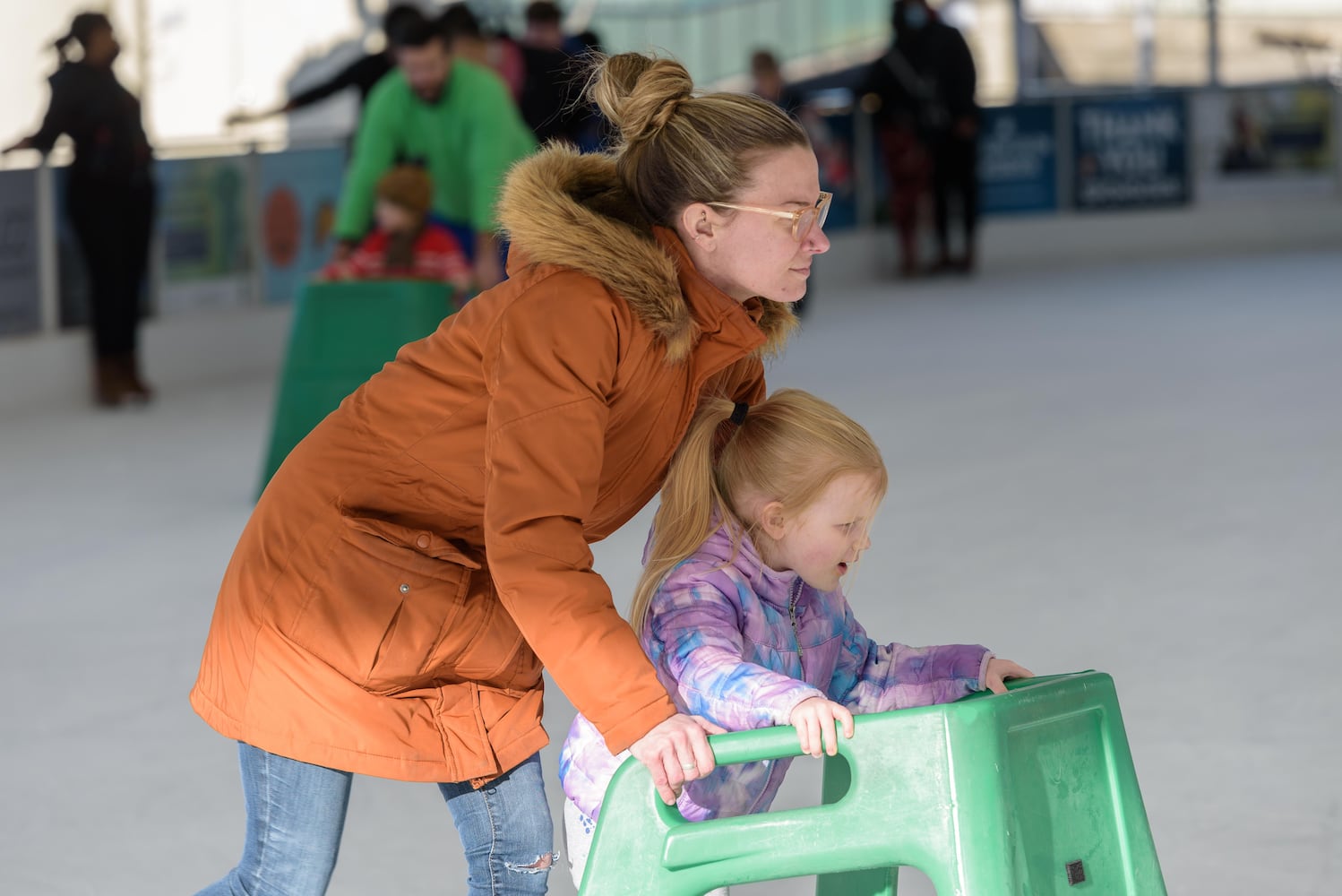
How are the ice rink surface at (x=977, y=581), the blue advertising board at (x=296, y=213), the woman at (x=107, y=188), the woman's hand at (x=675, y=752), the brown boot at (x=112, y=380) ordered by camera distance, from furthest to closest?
the blue advertising board at (x=296, y=213), the brown boot at (x=112, y=380), the woman at (x=107, y=188), the ice rink surface at (x=977, y=581), the woman's hand at (x=675, y=752)

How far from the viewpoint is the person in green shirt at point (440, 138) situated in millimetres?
5293

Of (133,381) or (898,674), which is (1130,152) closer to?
(133,381)

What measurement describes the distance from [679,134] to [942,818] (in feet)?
2.26

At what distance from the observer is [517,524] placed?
4.88ft

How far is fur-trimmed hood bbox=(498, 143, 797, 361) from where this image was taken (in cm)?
158

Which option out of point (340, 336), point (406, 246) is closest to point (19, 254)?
point (406, 246)

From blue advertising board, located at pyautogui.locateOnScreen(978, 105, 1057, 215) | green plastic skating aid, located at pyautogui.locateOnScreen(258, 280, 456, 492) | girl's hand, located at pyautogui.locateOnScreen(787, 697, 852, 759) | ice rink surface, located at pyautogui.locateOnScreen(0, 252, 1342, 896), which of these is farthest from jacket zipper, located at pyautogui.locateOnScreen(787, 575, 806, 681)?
blue advertising board, located at pyautogui.locateOnScreen(978, 105, 1057, 215)

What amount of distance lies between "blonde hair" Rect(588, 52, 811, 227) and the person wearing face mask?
30.9 feet

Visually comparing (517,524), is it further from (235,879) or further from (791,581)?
(235,879)

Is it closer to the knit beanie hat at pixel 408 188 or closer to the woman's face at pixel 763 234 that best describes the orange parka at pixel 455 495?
the woman's face at pixel 763 234

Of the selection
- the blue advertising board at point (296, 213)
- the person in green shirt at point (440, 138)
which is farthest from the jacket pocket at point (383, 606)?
the blue advertising board at point (296, 213)

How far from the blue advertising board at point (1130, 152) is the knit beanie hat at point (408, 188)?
7.85 meters

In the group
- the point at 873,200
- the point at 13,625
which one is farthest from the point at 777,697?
the point at 873,200

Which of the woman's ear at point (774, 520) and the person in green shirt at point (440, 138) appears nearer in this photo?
the woman's ear at point (774, 520)
